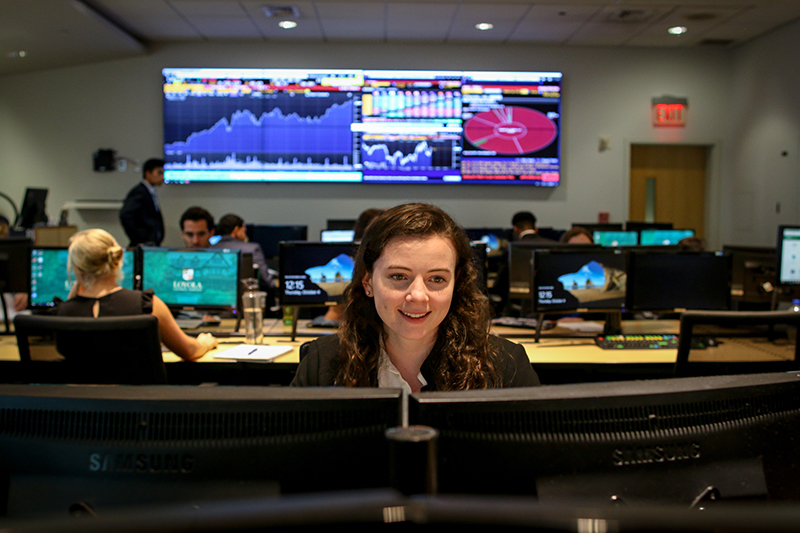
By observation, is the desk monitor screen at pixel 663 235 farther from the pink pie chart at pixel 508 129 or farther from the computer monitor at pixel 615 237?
the pink pie chart at pixel 508 129

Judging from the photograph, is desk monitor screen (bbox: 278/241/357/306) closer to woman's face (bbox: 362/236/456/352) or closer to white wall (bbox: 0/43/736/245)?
woman's face (bbox: 362/236/456/352)

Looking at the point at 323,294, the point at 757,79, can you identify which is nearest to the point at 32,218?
the point at 323,294

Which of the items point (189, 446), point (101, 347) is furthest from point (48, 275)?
point (189, 446)

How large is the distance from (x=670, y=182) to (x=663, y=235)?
1563mm

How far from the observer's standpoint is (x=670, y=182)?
761 centimetres

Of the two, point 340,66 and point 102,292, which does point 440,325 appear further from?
point 340,66

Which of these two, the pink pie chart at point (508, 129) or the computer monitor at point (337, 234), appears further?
the pink pie chart at point (508, 129)

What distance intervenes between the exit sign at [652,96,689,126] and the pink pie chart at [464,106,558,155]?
53.0 inches

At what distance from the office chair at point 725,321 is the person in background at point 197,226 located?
3.35 meters

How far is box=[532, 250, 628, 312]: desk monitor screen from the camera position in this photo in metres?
3.16

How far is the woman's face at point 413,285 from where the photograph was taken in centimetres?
134

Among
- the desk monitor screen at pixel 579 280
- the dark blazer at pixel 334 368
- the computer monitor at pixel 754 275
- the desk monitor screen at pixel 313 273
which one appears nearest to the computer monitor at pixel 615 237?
the computer monitor at pixel 754 275

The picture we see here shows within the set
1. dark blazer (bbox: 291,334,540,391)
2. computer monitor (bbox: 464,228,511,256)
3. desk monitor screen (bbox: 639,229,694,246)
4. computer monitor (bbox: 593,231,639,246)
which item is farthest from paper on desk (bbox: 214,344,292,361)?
desk monitor screen (bbox: 639,229,694,246)

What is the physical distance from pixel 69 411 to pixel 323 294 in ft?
8.19
